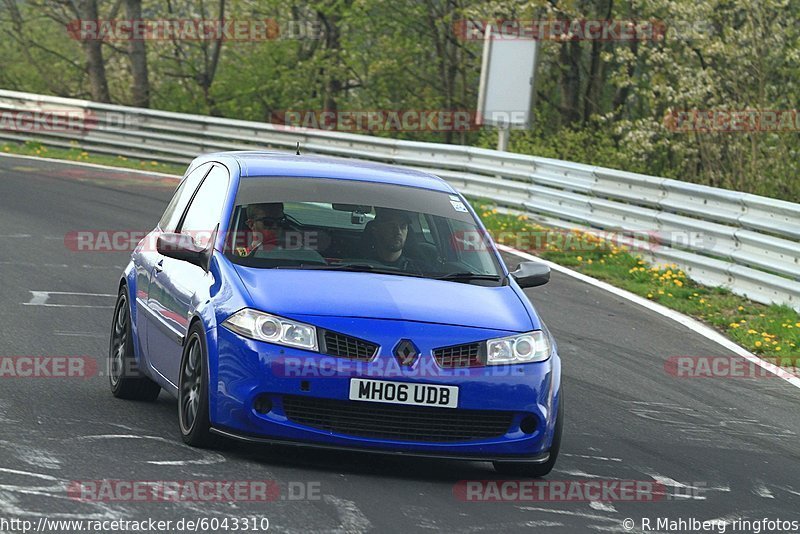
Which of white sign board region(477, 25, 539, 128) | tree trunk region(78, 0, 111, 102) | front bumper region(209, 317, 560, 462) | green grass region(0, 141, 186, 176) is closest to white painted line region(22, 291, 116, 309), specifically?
front bumper region(209, 317, 560, 462)

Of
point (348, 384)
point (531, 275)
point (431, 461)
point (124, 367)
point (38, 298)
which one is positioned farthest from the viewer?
point (38, 298)

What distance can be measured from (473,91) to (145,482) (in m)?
28.6

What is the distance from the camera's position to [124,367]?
Answer: 856 cm

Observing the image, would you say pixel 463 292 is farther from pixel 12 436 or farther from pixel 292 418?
pixel 12 436

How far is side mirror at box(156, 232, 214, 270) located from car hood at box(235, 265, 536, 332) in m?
0.33

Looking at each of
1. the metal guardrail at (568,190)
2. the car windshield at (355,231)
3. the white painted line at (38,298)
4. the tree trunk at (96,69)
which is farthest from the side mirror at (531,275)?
the tree trunk at (96,69)

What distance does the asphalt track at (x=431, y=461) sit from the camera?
5.99 metres

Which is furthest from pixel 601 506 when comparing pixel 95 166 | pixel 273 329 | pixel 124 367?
pixel 95 166

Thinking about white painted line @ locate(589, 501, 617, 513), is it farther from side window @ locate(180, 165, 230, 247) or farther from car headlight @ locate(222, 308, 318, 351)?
side window @ locate(180, 165, 230, 247)

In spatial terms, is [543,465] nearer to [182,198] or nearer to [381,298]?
[381,298]

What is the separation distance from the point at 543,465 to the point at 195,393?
1737 mm

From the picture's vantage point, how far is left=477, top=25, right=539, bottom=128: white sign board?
2433 cm

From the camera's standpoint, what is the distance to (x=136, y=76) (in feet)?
111

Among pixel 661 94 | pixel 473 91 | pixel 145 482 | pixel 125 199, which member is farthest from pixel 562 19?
pixel 145 482
